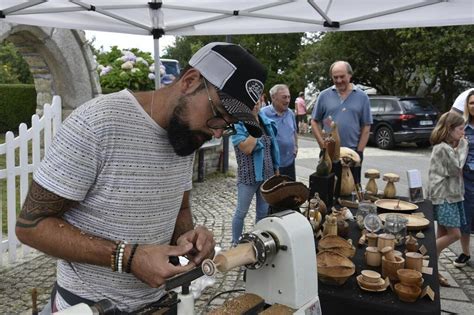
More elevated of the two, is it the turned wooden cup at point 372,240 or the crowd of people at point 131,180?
the crowd of people at point 131,180

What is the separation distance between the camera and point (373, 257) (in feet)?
6.54

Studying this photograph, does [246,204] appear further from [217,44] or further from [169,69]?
[169,69]

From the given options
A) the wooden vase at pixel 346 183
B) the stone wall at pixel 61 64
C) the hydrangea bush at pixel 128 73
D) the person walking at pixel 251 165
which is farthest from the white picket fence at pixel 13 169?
the hydrangea bush at pixel 128 73

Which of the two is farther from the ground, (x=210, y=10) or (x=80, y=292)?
(x=210, y=10)

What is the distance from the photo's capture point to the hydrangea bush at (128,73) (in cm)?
679

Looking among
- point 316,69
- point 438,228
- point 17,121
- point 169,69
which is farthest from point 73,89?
point 316,69

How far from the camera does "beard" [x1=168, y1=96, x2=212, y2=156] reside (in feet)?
3.97

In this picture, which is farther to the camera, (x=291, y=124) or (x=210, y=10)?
(x=291, y=124)

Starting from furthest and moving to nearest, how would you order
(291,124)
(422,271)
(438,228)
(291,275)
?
(291,124), (438,228), (422,271), (291,275)

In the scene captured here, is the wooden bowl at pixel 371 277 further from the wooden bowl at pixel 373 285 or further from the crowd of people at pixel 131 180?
the crowd of people at pixel 131 180

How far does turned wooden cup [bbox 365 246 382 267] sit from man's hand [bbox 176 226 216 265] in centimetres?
100

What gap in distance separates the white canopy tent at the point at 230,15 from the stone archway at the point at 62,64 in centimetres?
166

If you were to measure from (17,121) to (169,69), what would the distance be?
798 centimetres

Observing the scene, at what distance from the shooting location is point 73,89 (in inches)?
237
